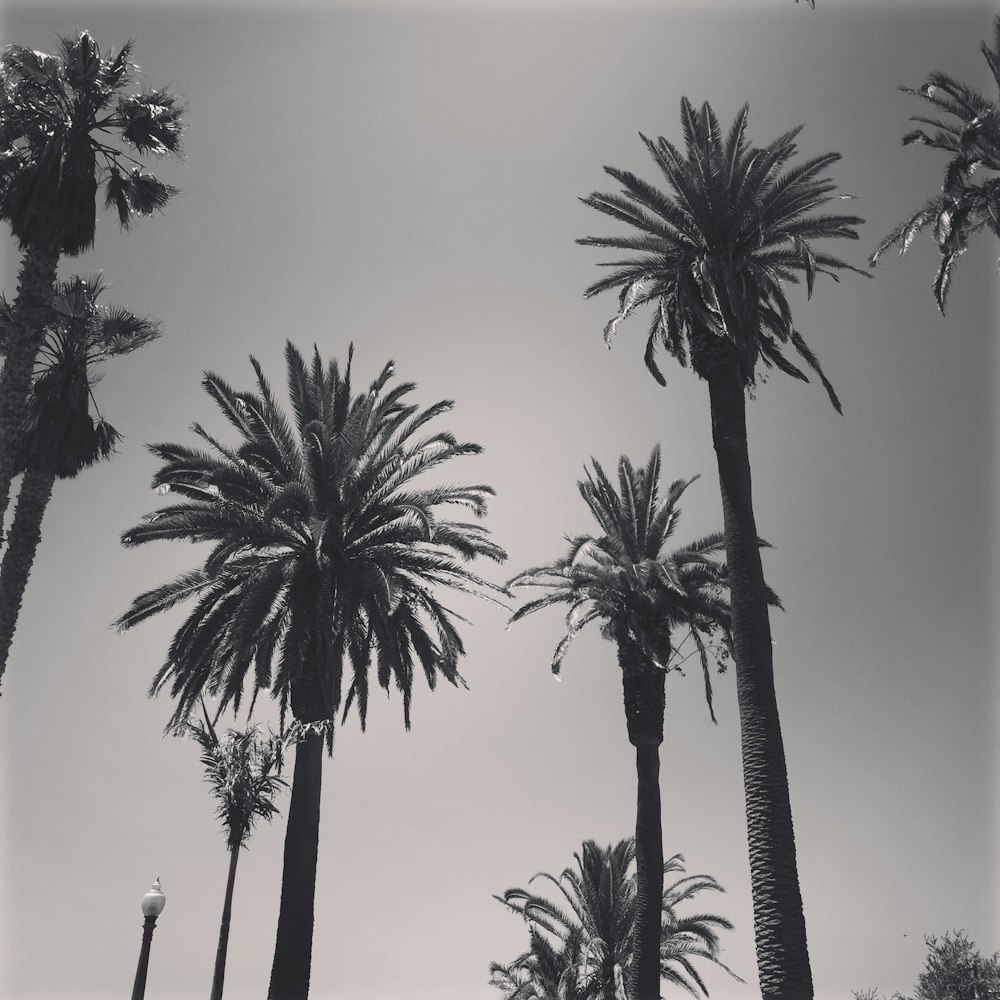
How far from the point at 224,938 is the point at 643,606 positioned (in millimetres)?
13215

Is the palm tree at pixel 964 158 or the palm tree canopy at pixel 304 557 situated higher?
the palm tree at pixel 964 158

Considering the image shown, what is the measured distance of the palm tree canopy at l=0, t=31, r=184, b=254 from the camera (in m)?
20.1

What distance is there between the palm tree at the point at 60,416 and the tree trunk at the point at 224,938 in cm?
707

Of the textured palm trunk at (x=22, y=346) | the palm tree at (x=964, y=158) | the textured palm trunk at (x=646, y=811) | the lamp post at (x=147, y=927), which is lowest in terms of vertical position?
the lamp post at (x=147, y=927)

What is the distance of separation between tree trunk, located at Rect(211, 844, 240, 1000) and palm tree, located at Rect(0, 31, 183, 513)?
9968 millimetres

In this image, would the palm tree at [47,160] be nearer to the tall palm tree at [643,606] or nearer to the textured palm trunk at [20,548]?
the textured palm trunk at [20,548]

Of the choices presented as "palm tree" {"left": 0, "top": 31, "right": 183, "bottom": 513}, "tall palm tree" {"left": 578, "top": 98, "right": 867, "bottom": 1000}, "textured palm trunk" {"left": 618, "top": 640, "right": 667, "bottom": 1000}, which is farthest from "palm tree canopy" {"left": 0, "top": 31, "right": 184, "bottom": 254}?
"textured palm trunk" {"left": 618, "top": 640, "right": 667, "bottom": 1000}

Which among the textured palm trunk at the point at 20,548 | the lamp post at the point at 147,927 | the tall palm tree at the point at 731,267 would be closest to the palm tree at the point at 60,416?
the textured palm trunk at the point at 20,548

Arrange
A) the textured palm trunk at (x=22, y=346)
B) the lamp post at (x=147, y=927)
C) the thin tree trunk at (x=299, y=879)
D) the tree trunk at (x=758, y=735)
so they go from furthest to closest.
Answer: the thin tree trunk at (x=299, y=879) → the textured palm trunk at (x=22, y=346) → the lamp post at (x=147, y=927) → the tree trunk at (x=758, y=735)

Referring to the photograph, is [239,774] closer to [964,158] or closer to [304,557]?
[304,557]

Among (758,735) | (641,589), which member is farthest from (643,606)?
(758,735)

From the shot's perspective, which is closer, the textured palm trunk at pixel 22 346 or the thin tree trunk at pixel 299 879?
the textured palm trunk at pixel 22 346

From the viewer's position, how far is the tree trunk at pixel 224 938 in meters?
21.3

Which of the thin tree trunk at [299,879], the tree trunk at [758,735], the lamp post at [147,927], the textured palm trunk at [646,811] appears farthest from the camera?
the textured palm trunk at [646,811]
